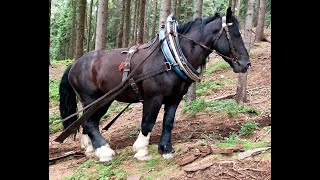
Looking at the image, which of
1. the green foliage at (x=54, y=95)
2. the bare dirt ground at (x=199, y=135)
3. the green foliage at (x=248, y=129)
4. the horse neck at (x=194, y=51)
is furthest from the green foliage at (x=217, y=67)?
the horse neck at (x=194, y=51)

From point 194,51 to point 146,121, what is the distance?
4.29 feet

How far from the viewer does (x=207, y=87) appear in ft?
45.1

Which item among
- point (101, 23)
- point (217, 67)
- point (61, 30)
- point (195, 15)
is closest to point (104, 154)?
point (101, 23)

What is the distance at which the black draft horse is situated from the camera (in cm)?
527

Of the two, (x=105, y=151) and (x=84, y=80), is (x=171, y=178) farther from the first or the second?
(x=84, y=80)

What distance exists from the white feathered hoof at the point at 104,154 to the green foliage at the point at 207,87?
749 centimetres

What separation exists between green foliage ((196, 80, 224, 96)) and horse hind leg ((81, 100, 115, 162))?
23.1 ft

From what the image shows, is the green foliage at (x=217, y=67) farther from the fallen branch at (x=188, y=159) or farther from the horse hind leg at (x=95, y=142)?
the fallen branch at (x=188, y=159)

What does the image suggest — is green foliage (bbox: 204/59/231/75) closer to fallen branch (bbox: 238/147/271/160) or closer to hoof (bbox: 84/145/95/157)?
hoof (bbox: 84/145/95/157)

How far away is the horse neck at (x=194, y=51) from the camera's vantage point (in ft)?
17.6

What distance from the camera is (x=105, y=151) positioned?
5.79 meters
